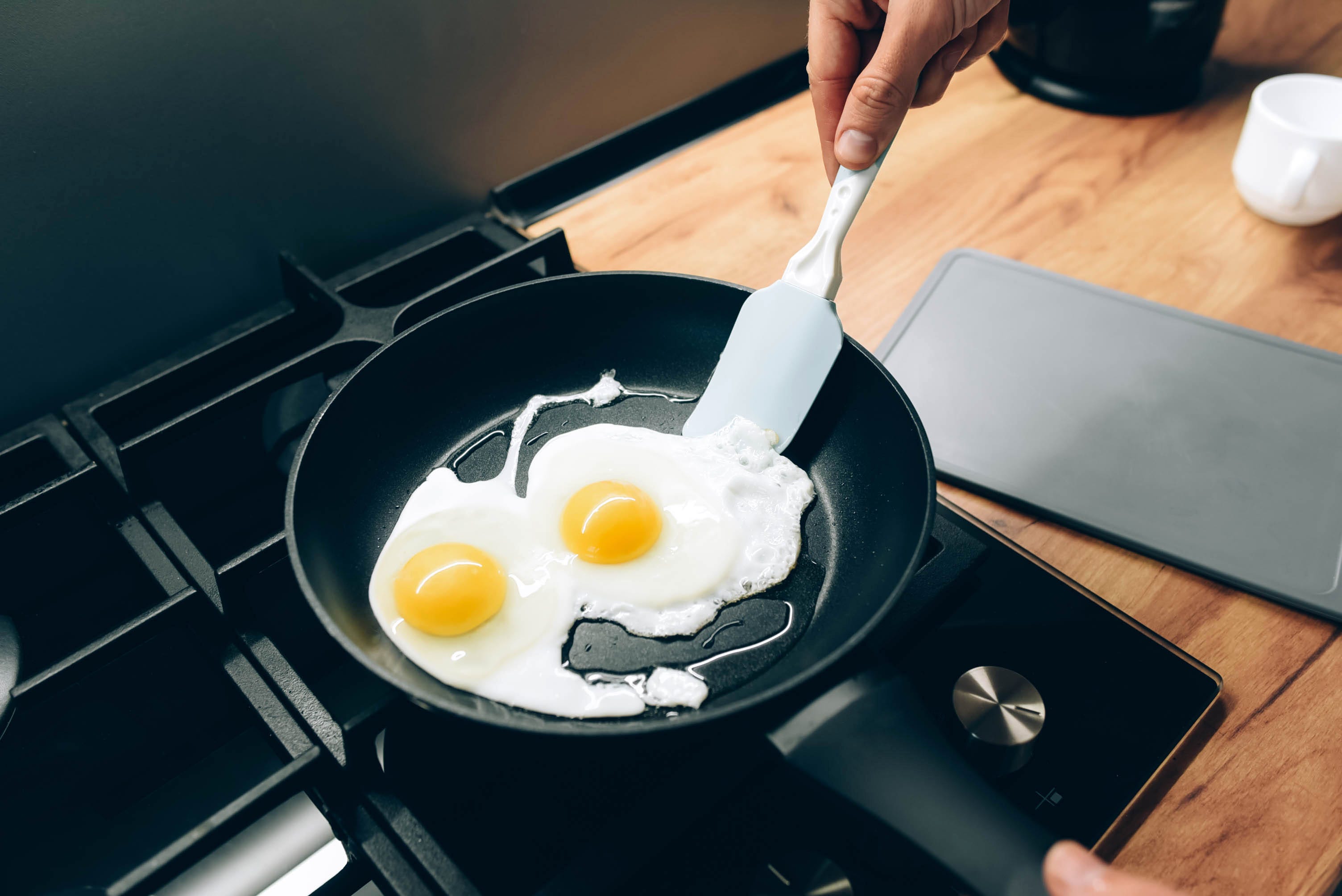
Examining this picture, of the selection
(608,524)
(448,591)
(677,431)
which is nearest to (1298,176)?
(677,431)

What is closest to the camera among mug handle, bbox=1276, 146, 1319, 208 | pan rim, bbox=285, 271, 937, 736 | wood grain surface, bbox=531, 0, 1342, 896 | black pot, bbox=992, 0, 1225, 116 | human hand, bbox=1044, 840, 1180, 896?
human hand, bbox=1044, 840, 1180, 896

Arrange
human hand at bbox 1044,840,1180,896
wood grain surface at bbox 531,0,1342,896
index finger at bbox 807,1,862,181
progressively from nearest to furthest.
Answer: human hand at bbox 1044,840,1180,896 → wood grain surface at bbox 531,0,1342,896 → index finger at bbox 807,1,862,181

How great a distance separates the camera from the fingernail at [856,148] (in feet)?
2.88

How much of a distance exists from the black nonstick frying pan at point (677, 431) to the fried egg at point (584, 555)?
0.06ft

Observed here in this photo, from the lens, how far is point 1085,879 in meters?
0.51

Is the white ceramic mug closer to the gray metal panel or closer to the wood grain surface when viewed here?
the wood grain surface

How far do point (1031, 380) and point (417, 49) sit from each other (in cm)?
93

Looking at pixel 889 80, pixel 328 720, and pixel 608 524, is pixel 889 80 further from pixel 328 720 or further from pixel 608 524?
pixel 328 720

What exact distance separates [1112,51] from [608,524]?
46.1 inches

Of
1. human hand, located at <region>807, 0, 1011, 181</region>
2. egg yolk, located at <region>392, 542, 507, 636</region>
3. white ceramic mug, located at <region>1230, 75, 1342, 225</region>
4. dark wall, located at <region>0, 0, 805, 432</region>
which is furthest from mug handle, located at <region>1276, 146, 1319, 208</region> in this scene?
egg yolk, located at <region>392, 542, 507, 636</region>

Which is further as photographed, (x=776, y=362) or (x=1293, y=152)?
(x=1293, y=152)

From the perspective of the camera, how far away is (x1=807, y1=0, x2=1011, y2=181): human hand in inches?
34.0

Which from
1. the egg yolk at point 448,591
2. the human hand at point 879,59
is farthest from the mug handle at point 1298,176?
the egg yolk at point 448,591

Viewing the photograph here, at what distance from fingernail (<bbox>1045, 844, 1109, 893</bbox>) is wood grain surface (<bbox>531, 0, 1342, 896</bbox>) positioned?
209 millimetres
